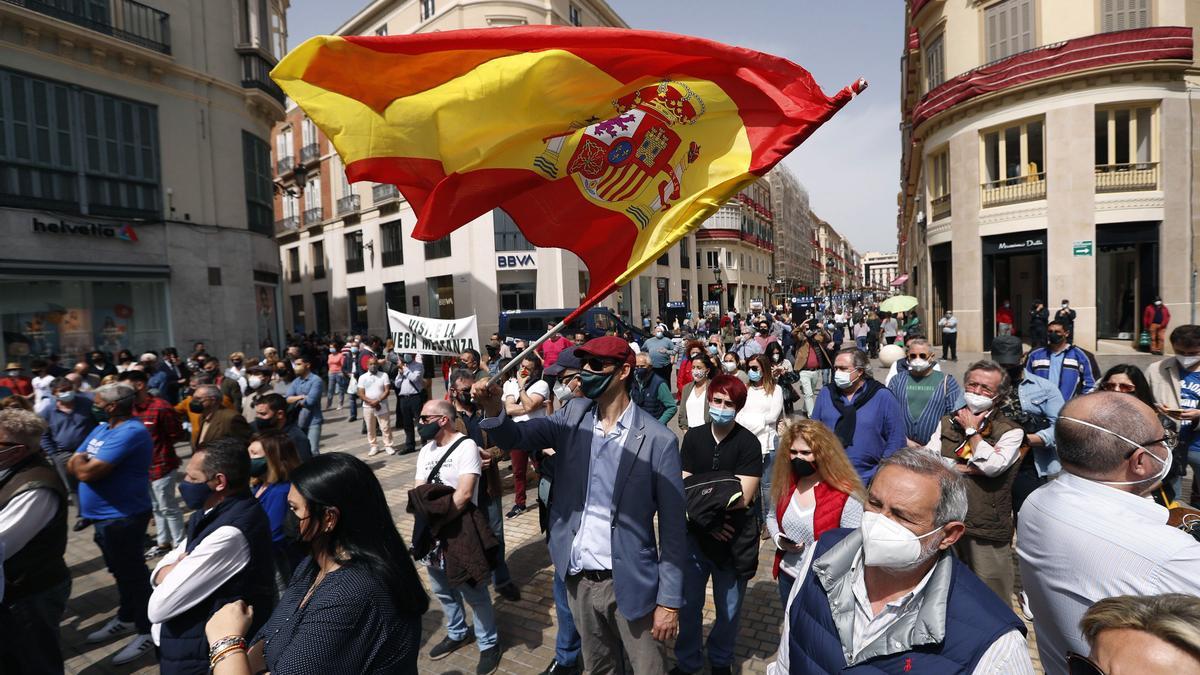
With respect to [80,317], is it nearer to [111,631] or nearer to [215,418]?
[215,418]

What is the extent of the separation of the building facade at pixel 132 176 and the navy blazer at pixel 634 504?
62.5 feet

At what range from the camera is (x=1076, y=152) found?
18250mm

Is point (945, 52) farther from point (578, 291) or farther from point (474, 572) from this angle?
point (474, 572)

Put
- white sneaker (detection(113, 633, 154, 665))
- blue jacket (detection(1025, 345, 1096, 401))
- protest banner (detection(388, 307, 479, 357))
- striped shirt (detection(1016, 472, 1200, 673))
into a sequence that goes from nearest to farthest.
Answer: striped shirt (detection(1016, 472, 1200, 673)) < white sneaker (detection(113, 633, 154, 665)) < blue jacket (detection(1025, 345, 1096, 401)) < protest banner (detection(388, 307, 479, 357))

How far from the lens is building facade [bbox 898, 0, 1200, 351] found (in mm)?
17828

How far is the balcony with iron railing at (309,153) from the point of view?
36219 millimetres

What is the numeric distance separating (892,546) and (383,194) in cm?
3353

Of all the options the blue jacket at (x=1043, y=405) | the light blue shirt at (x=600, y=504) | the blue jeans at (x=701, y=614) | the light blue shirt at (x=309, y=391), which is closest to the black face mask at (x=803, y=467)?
the blue jeans at (x=701, y=614)

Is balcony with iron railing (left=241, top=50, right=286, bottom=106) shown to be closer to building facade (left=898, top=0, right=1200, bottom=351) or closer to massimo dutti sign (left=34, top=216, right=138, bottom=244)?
massimo dutti sign (left=34, top=216, right=138, bottom=244)

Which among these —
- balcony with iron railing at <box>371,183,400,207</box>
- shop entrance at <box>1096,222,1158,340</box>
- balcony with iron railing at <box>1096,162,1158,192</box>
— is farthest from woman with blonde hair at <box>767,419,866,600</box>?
balcony with iron railing at <box>371,183,400,207</box>

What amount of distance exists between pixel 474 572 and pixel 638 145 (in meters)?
2.97

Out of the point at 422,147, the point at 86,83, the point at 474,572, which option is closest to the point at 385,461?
the point at 474,572

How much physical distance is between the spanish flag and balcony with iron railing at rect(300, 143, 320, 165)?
1484 inches

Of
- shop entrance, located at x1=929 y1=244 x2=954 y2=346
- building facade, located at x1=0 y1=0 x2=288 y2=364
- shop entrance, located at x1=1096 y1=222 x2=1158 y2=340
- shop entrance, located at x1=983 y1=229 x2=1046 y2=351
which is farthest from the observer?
shop entrance, located at x1=929 y1=244 x2=954 y2=346
